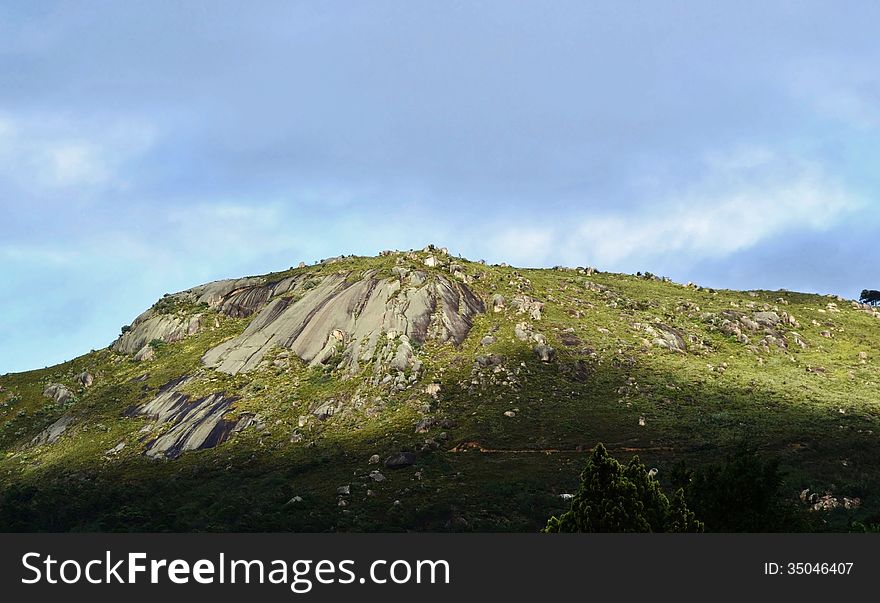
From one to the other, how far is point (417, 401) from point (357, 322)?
24.8m

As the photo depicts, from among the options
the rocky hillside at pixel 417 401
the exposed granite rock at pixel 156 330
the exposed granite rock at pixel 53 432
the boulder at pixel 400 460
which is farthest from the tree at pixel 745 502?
the exposed granite rock at pixel 156 330

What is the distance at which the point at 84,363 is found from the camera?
15112cm

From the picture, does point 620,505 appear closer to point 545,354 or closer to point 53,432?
point 545,354

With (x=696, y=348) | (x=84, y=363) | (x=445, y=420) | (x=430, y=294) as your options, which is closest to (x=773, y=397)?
(x=696, y=348)

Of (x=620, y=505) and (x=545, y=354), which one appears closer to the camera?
(x=620, y=505)

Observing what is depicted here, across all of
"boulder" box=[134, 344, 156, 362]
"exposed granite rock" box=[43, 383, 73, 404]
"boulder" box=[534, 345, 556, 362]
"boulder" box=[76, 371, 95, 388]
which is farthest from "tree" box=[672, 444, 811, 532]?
"boulder" box=[76, 371, 95, 388]

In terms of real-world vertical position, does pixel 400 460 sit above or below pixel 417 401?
below

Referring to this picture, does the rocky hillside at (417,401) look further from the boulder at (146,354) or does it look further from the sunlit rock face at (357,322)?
the boulder at (146,354)

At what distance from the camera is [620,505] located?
43.2m

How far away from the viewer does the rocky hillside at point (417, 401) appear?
8006 centimetres

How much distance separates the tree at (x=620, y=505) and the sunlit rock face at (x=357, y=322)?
2668 inches

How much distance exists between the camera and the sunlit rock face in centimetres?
11894

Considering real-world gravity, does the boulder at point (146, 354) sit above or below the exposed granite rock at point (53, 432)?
above

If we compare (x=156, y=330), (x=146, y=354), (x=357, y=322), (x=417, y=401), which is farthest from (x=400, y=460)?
(x=156, y=330)
